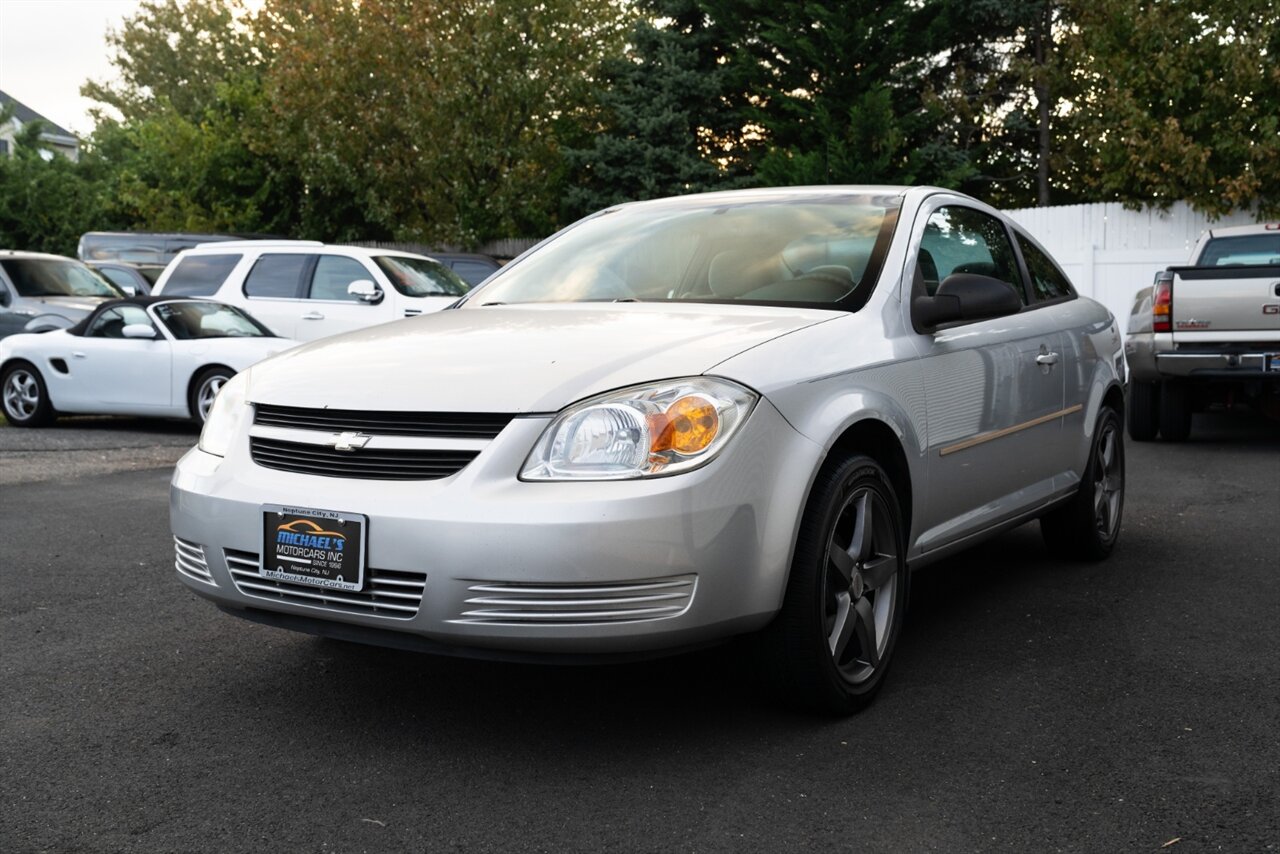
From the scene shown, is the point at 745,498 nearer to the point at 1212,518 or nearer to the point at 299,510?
the point at 299,510

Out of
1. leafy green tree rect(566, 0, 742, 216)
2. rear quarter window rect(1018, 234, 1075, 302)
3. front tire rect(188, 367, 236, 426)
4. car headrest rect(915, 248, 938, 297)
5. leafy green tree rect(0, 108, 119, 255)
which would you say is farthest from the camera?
leafy green tree rect(0, 108, 119, 255)

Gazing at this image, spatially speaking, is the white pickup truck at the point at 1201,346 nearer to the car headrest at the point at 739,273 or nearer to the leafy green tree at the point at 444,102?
the car headrest at the point at 739,273

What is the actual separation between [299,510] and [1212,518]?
5.57m

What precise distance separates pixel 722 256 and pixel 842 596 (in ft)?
4.62

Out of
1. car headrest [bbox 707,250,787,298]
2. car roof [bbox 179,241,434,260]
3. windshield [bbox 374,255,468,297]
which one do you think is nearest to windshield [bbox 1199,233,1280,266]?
windshield [bbox 374,255,468,297]

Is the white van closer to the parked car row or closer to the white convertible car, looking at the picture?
the parked car row

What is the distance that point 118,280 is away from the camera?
23.3 meters

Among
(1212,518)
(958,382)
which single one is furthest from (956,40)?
(958,382)

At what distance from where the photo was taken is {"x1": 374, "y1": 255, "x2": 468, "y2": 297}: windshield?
1509cm

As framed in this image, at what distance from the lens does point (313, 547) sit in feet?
11.6

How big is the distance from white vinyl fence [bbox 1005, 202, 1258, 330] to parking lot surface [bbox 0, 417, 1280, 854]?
661 inches

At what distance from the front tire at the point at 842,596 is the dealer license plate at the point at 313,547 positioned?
1106 millimetres

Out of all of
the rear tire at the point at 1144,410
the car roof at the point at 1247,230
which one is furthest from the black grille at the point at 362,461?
the car roof at the point at 1247,230

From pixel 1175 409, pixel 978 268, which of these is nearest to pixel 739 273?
pixel 978 268
